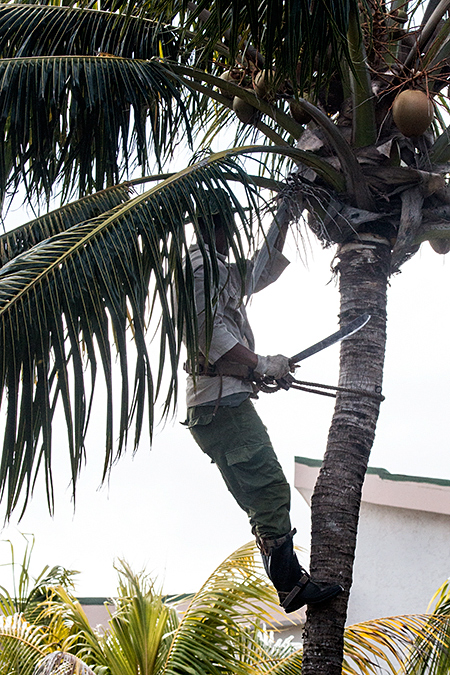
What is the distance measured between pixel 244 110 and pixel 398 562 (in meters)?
4.43

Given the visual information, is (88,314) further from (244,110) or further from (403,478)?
(403,478)

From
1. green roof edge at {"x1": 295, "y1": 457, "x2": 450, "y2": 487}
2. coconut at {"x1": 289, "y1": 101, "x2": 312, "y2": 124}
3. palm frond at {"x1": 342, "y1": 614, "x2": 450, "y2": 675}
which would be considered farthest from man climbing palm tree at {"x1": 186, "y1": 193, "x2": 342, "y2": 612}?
green roof edge at {"x1": 295, "y1": 457, "x2": 450, "y2": 487}

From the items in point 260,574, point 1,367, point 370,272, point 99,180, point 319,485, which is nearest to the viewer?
point 1,367

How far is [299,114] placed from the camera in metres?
3.81

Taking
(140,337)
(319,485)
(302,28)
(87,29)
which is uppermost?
(87,29)

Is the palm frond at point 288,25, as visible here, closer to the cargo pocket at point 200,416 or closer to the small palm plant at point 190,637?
the cargo pocket at point 200,416

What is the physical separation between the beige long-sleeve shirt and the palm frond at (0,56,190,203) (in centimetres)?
87

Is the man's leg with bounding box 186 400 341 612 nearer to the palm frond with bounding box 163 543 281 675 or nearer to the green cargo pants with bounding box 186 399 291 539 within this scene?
the green cargo pants with bounding box 186 399 291 539

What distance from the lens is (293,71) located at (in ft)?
10.4

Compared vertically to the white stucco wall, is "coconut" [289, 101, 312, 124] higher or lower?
higher

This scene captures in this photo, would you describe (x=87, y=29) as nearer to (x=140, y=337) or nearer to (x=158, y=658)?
(x=140, y=337)

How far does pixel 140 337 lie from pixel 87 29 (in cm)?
221

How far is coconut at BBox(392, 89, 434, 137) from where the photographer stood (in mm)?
3432

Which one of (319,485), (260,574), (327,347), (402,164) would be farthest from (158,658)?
(402,164)
